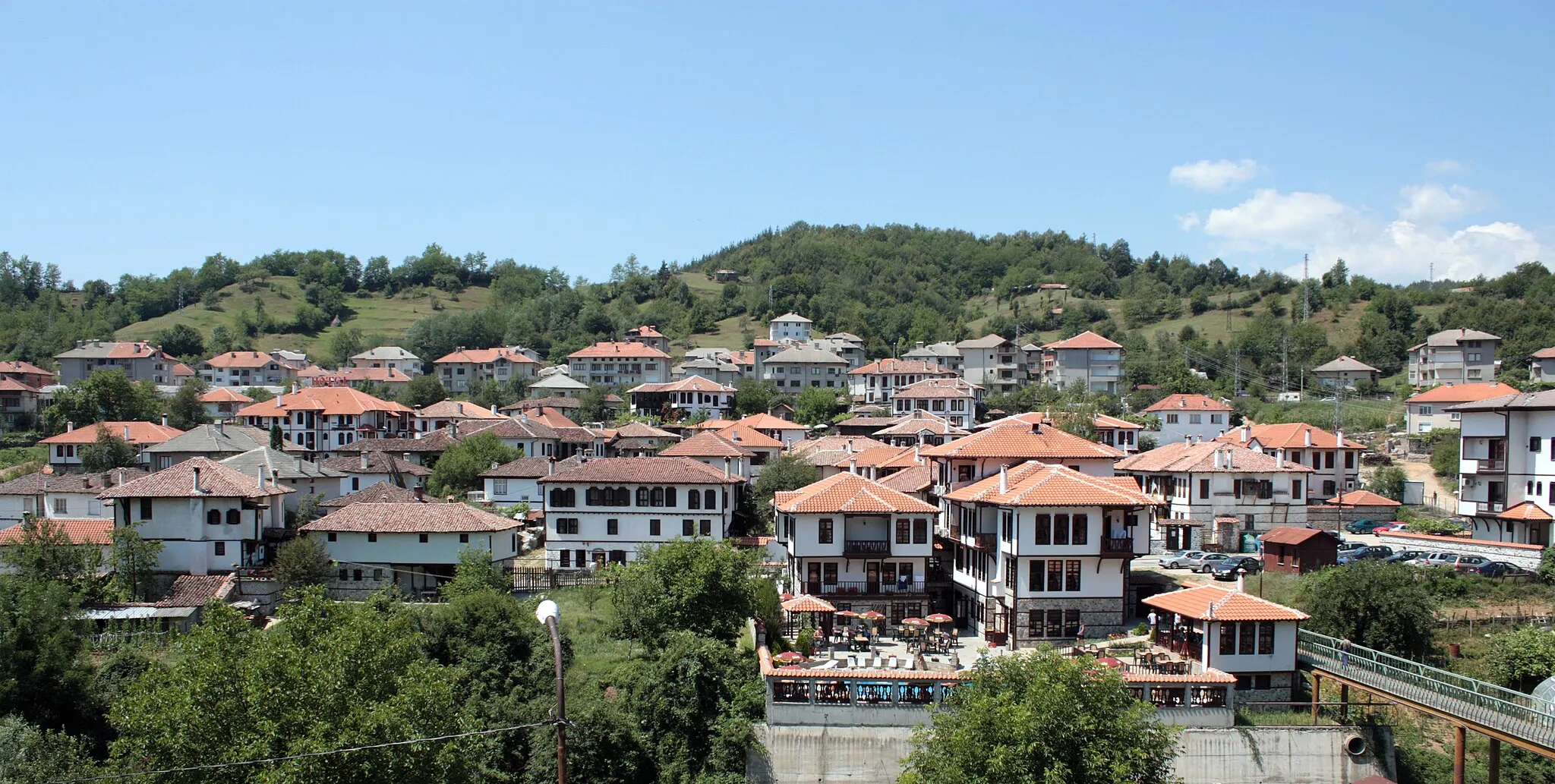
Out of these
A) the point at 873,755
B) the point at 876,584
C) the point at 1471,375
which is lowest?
the point at 873,755

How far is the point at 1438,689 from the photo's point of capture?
2916 centimetres

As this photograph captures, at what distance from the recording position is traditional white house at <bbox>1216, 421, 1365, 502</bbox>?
190 feet

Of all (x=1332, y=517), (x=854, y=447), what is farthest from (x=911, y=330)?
(x=1332, y=517)

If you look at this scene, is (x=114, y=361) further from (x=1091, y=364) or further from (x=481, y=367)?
(x=1091, y=364)

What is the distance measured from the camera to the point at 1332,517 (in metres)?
53.7

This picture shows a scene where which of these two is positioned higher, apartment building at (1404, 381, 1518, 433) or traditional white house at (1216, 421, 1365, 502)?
apartment building at (1404, 381, 1518, 433)

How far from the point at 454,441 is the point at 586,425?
21.4 m

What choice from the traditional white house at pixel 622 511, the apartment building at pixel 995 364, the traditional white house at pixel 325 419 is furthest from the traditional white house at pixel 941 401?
the traditional white house at pixel 325 419

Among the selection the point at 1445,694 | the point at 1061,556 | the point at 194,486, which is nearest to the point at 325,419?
the point at 194,486

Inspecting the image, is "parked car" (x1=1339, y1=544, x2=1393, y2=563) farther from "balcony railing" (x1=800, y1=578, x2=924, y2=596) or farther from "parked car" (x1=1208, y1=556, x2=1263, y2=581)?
"balcony railing" (x1=800, y1=578, x2=924, y2=596)

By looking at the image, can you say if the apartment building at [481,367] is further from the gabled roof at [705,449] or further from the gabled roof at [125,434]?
the gabled roof at [705,449]

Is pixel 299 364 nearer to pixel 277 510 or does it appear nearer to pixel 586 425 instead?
pixel 586 425

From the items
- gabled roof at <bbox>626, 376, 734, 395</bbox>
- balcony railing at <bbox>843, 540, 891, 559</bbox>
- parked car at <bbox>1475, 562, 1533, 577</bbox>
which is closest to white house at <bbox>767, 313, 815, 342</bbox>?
gabled roof at <bbox>626, 376, 734, 395</bbox>

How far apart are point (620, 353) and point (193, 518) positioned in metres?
67.2
